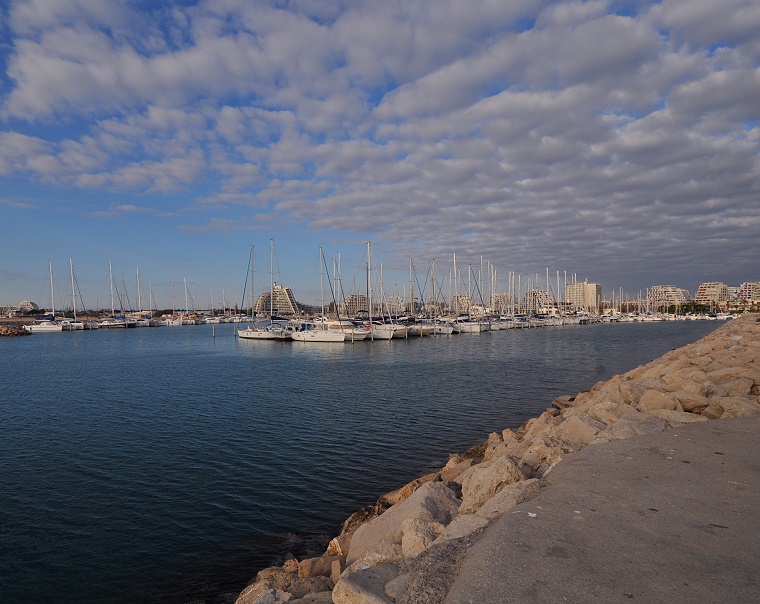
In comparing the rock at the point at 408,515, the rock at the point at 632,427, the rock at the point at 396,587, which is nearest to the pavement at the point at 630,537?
the rock at the point at 396,587

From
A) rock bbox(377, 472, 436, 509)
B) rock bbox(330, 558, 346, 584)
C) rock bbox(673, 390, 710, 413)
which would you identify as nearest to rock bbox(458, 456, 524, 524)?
rock bbox(330, 558, 346, 584)

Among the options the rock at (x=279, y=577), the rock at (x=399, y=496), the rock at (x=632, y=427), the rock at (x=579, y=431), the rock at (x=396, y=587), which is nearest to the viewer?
the rock at (x=396, y=587)

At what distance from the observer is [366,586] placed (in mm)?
4922

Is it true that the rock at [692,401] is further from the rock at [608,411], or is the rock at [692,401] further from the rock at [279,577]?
the rock at [279,577]

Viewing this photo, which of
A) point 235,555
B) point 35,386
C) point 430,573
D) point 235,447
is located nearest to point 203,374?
point 35,386

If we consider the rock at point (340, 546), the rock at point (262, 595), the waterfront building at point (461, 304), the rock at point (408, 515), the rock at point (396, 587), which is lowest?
the rock at point (340, 546)

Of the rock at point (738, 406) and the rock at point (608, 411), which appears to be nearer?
the rock at point (738, 406)

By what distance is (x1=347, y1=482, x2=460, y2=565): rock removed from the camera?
707 centimetres

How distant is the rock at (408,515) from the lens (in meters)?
7.07

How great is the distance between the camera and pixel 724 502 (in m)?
5.95

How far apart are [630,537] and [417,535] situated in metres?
2.44

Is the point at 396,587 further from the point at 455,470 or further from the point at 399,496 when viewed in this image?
the point at 455,470

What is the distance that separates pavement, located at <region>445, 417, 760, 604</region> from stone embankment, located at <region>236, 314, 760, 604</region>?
455 millimetres

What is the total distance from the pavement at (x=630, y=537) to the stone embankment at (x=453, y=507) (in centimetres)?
45
